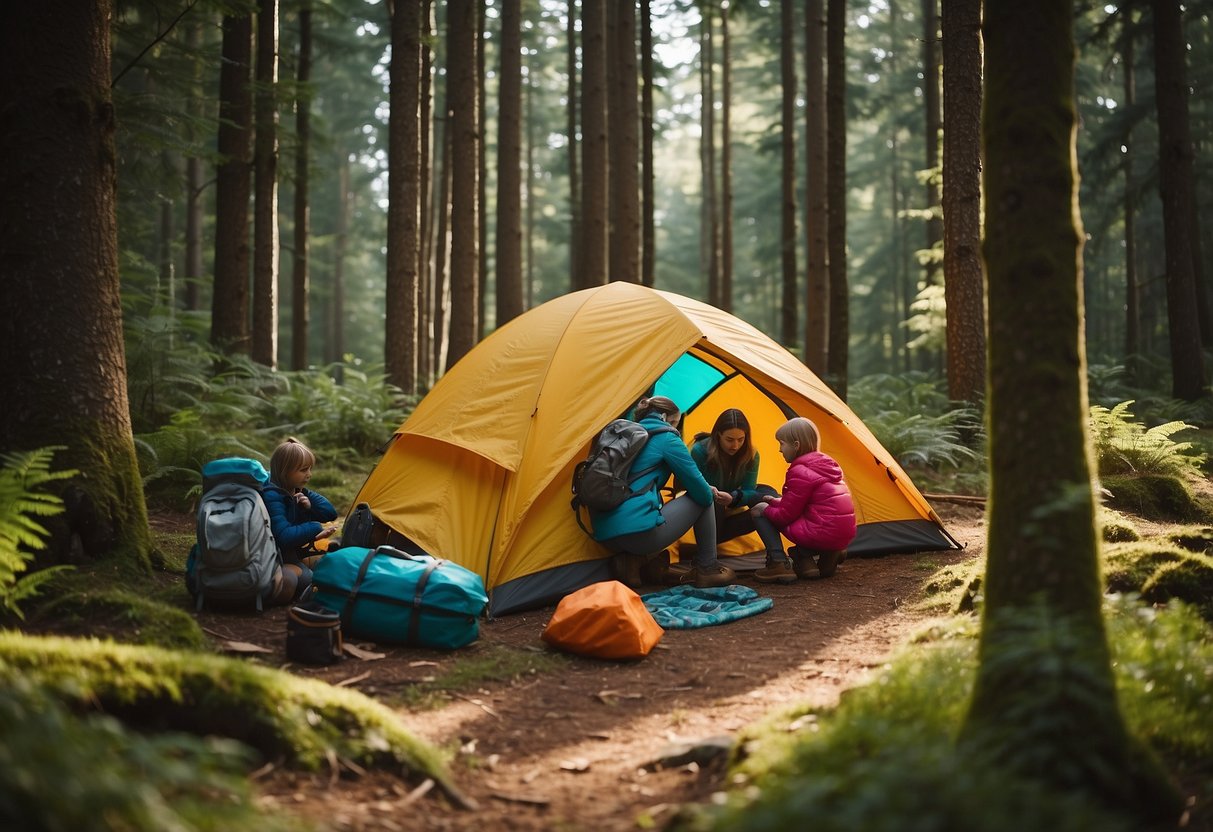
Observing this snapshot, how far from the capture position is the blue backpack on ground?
4.95 m

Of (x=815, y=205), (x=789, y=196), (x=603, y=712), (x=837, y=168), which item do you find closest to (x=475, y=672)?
(x=603, y=712)

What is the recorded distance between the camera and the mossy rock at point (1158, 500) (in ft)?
25.6

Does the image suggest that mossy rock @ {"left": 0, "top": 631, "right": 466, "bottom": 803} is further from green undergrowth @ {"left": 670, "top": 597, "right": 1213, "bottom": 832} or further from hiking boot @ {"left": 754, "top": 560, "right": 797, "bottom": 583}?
hiking boot @ {"left": 754, "top": 560, "right": 797, "bottom": 583}

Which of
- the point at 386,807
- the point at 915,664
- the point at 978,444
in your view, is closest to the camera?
the point at 386,807

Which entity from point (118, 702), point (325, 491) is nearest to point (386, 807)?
point (118, 702)

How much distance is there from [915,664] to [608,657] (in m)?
1.70

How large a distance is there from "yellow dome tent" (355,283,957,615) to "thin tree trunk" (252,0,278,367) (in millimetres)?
6151

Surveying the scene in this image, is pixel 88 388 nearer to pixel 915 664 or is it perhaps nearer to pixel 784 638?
pixel 784 638

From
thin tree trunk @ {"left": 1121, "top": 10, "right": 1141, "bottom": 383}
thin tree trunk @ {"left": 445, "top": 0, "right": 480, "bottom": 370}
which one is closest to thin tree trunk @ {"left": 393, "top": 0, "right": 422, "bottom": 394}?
thin tree trunk @ {"left": 445, "top": 0, "right": 480, "bottom": 370}

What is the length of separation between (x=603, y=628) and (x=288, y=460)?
2.24 metres

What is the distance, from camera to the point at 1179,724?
3125 mm

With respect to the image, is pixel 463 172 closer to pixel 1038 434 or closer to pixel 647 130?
pixel 647 130

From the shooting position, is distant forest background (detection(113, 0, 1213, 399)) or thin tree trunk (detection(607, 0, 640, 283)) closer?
distant forest background (detection(113, 0, 1213, 399))

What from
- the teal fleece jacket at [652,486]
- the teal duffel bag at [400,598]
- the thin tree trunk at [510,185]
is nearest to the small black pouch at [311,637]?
the teal duffel bag at [400,598]
